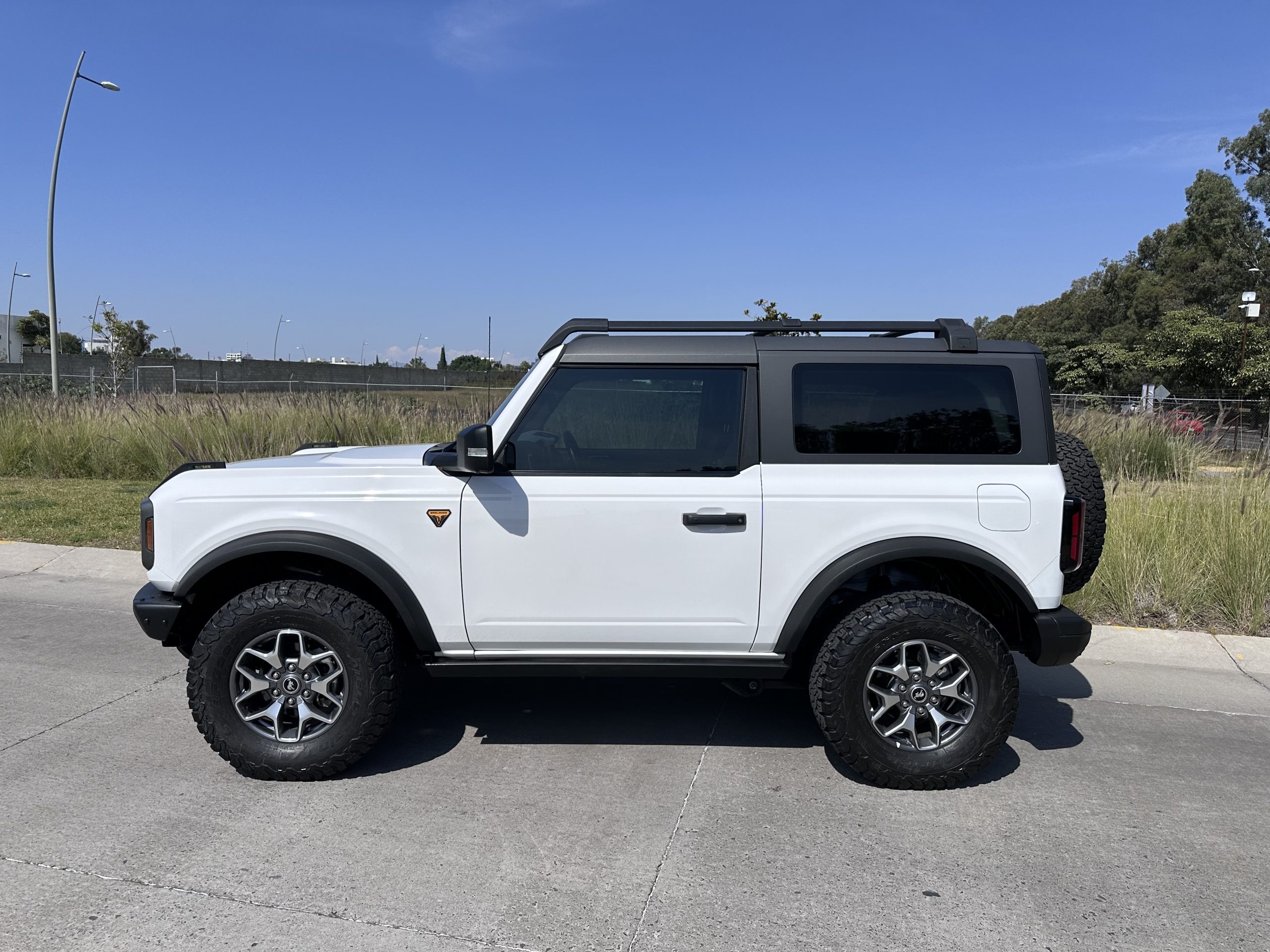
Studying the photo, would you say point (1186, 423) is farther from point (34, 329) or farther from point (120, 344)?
point (34, 329)

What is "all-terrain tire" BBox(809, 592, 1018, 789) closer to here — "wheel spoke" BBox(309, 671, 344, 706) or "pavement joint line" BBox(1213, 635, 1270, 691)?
"wheel spoke" BBox(309, 671, 344, 706)

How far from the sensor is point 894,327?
414cm

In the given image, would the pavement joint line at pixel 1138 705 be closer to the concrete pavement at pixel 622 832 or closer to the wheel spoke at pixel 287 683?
the concrete pavement at pixel 622 832

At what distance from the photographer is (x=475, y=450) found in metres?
3.77

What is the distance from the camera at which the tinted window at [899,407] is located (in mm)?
3924

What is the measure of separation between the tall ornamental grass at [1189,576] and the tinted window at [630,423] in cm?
393

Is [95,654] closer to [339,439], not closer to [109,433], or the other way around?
[339,439]

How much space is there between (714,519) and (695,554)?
0.17 meters

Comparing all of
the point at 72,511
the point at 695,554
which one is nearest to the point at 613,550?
the point at 695,554

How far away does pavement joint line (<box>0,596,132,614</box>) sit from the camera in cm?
678

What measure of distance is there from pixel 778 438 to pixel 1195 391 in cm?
4541

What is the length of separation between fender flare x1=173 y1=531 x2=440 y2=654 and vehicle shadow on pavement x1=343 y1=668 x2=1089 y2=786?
0.72 metres

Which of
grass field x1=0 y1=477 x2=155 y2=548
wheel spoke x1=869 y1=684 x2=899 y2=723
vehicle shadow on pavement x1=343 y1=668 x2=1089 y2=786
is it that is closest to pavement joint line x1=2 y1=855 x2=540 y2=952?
vehicle shadow on pavement x1=343 y1=668 x2=1089 y2=786

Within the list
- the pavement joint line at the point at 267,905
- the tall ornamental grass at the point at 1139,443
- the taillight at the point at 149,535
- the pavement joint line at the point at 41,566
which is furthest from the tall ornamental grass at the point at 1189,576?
the pavement joint line at the point at 41,566
